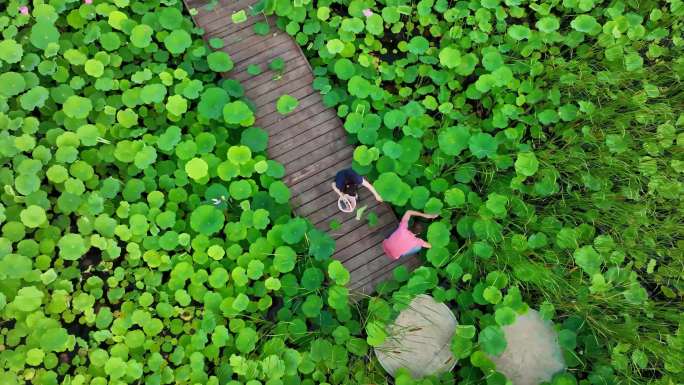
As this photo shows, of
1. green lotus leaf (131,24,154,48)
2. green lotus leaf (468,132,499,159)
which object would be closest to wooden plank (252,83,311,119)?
green lotus leaf (131,24,154,48)

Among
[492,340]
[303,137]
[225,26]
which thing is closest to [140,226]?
[303,137]

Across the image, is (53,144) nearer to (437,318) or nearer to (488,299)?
(437,318)

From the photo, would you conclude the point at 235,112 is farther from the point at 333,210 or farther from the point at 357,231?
the point at 357,231

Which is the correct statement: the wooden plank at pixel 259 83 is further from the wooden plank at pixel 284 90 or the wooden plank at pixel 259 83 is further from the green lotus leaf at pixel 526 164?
the green lotus leaf at pixel 526 164

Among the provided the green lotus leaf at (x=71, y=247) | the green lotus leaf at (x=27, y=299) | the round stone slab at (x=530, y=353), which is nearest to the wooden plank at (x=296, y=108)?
the green lotus leaf at (x=71, y=247)

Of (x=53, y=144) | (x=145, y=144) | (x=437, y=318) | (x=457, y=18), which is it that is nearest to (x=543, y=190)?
(x=437, y=318)

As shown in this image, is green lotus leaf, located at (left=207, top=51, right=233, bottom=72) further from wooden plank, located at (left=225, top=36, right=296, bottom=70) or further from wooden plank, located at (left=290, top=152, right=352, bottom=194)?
wooden plank, located at (left=290, top=152, right=352, bottom=194)
